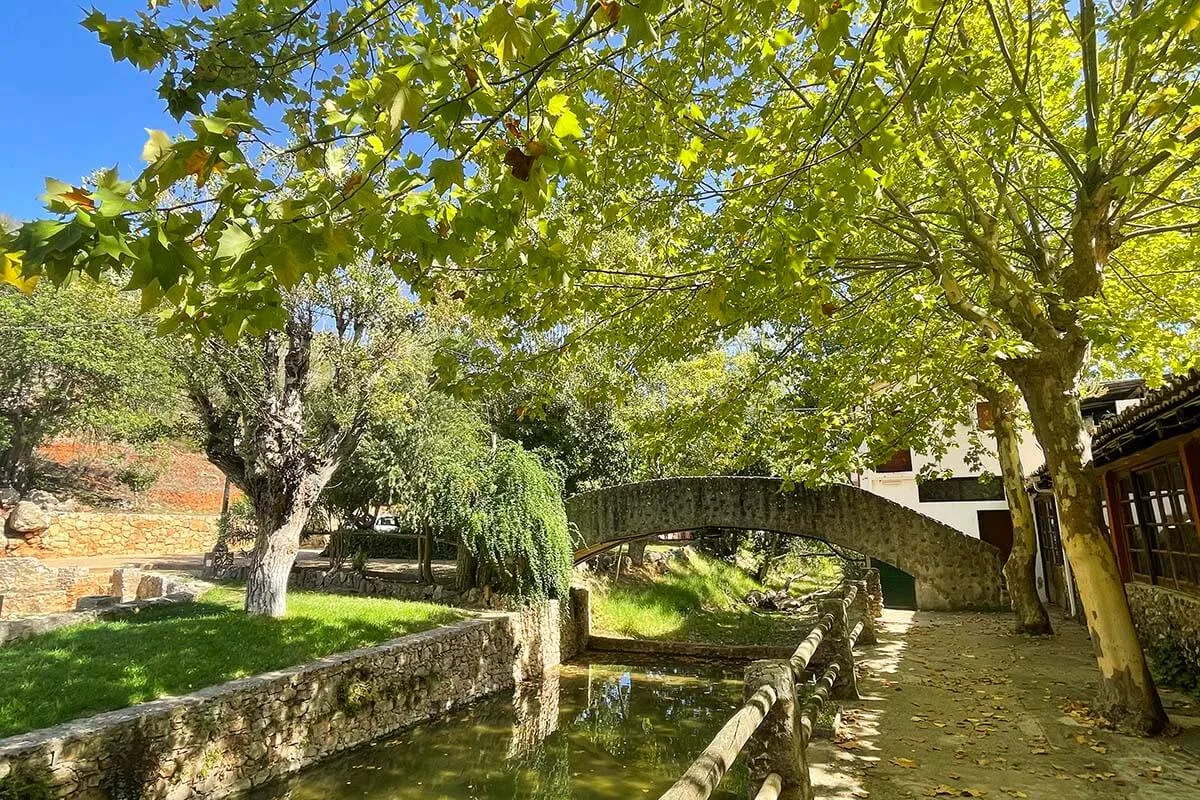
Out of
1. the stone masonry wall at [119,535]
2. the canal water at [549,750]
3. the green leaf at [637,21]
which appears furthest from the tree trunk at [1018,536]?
the stone masonry wall at [119,535]

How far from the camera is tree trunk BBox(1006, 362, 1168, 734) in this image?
206 inches

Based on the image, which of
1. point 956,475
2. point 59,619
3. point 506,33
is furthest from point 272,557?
point 956,475

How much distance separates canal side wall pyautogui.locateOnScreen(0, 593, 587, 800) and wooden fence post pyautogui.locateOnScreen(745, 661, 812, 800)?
5745 mm

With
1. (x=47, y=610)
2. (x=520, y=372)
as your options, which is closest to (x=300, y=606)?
(x=47, y=610)

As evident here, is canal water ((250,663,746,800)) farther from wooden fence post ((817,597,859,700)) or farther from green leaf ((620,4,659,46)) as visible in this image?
green leaf ((620,4,659,46))

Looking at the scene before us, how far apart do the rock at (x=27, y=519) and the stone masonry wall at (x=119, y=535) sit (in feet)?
0.78

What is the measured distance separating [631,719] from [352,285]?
821cm

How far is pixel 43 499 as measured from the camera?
69.1ft

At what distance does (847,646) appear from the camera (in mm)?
6672

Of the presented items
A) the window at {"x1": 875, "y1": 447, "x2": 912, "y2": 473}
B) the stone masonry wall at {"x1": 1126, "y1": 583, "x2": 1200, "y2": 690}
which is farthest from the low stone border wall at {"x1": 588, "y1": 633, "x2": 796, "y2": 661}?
the window at {"x1": 875, "y1": 447, "x2": 912, "y2": 473}

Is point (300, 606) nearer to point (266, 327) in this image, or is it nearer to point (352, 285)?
point (352, 285)

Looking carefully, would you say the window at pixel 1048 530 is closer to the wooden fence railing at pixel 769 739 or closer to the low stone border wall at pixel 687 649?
the low stone border wall at pixel 687 649

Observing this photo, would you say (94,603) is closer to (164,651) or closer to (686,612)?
(164,651)

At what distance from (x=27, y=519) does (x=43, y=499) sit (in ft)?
10.1
